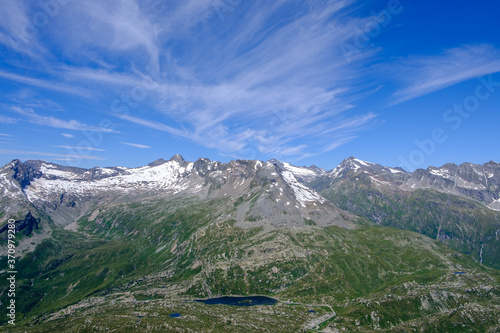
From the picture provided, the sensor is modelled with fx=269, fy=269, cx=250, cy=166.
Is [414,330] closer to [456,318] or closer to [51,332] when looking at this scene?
[456,318]

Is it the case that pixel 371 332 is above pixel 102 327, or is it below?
below

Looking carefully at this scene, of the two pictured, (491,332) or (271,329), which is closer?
(491,332)

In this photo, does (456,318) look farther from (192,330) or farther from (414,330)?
(192,330)

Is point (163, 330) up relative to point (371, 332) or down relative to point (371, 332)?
up

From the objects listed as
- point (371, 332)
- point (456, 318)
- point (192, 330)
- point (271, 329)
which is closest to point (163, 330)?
point (192, 330)

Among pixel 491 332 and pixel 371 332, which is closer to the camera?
pixel 491 332

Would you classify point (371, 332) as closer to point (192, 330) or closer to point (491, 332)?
point (491, 332)

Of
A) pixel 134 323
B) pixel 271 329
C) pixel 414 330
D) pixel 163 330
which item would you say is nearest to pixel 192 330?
pixel 163 330

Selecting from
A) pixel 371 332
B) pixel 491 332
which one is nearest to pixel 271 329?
pixel 371 332
